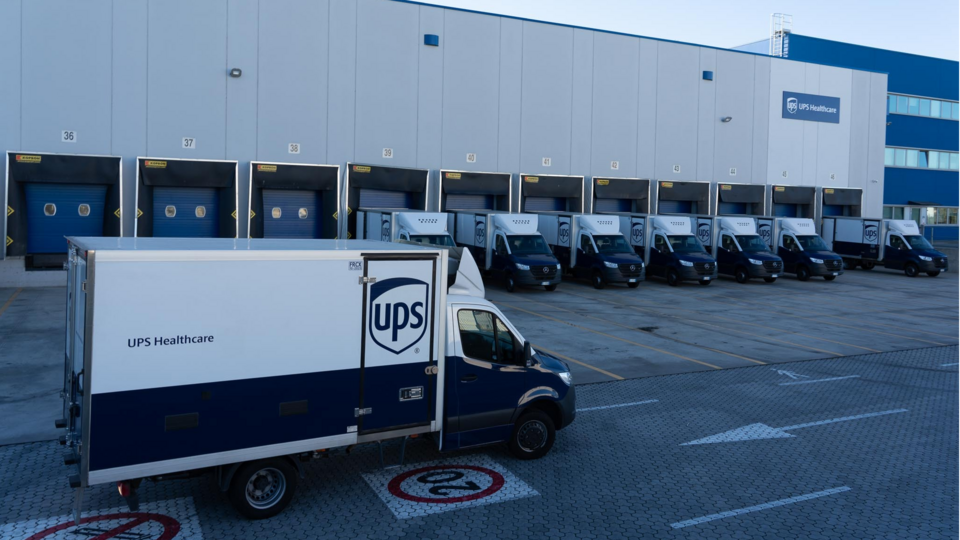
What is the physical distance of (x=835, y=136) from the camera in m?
42.0

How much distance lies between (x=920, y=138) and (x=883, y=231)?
2088cm

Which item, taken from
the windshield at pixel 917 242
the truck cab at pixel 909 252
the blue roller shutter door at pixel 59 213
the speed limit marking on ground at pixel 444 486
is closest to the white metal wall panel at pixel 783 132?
the truck cab at pixel 909 252

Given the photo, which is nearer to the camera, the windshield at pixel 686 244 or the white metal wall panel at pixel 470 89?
the windshield at pixel 686 244

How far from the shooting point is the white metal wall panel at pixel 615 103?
3378 centimetres

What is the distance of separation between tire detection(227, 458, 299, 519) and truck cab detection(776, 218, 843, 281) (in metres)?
28.5

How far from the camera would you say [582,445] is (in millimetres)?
9539

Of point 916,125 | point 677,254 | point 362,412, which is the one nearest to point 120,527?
point 362,412

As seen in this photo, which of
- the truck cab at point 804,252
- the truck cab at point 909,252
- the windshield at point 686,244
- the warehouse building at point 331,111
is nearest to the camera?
the warehouse building at point 331,111

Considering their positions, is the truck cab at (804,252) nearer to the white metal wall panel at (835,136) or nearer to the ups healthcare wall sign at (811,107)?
the ups healthcare wall sign at (811,107)

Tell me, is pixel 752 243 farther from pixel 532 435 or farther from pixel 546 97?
pixel 532 435

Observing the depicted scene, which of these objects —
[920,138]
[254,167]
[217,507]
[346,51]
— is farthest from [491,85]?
[920,138]

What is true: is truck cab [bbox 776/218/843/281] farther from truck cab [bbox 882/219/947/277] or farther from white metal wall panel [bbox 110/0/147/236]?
white metal wall panel [bbox 110/0/147/236]

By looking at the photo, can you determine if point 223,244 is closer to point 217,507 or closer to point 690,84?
point 217,507

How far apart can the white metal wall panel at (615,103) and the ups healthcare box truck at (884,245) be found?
36.1ft
